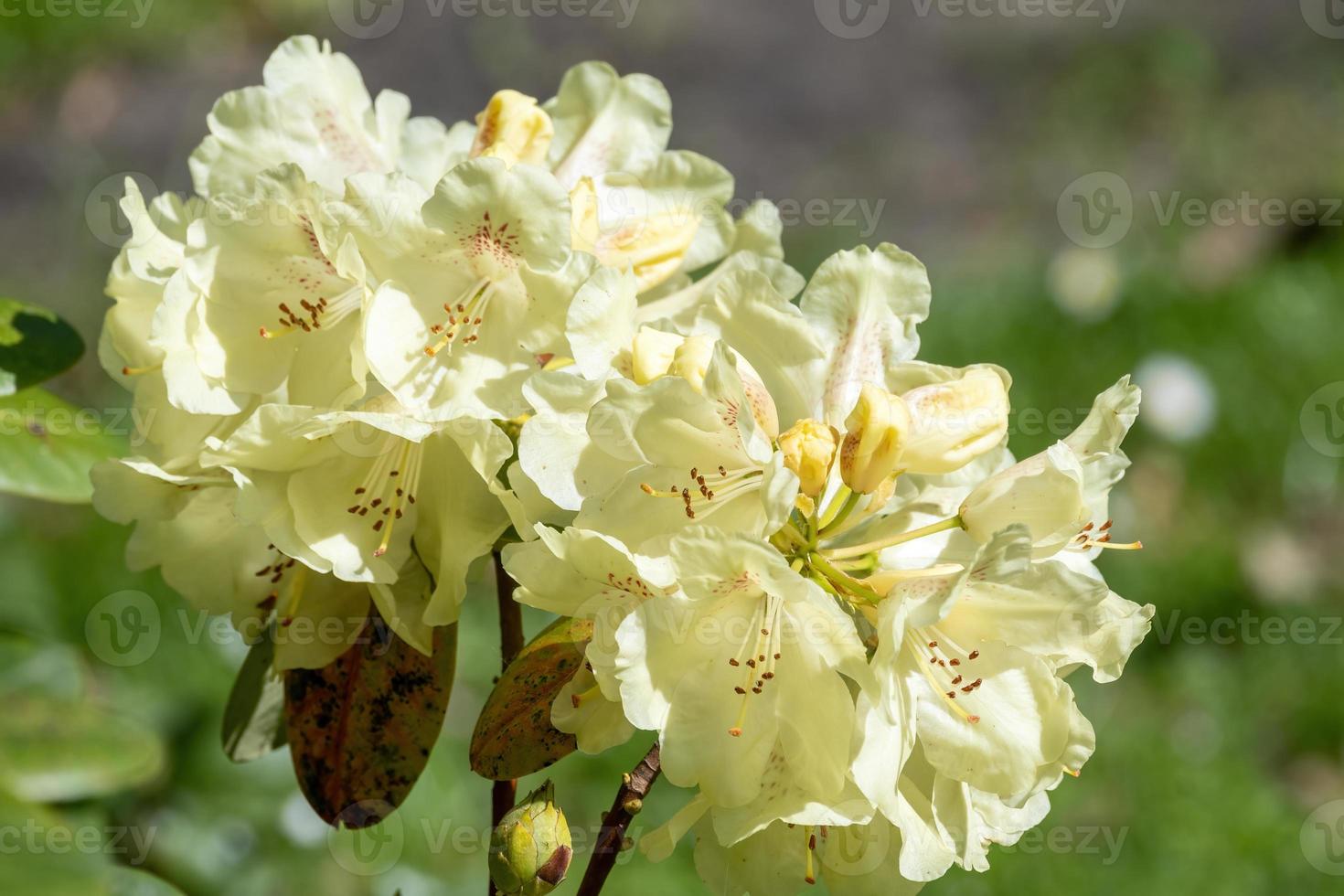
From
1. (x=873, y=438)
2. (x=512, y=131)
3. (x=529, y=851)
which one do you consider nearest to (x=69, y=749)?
(x=529, y=851)

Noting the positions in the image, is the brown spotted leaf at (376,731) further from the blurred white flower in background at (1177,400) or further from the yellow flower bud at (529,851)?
the blurred white flower in background at (1177,400)

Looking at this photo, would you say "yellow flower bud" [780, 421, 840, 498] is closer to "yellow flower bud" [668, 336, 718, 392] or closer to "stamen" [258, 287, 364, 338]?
"yellow flower bud" [668, 336, 718, 392]

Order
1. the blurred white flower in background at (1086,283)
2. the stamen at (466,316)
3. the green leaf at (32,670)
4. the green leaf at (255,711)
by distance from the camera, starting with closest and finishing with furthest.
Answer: the stamen at (466,316)
the green leaf at (255,711)
the green leaf at (32,670)
the blurred white flower in background at (1086,283)

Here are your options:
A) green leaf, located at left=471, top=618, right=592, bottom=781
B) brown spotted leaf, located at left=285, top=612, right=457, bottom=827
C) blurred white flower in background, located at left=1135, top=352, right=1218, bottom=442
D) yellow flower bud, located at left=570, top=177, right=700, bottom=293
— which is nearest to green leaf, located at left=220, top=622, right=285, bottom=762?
brown spotted leaf, located at left=285, top=612, right=457, bottom=827

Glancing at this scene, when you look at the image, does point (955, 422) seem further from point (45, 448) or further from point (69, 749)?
point (69, 749)

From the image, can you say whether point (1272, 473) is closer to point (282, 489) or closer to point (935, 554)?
point (935, 554)

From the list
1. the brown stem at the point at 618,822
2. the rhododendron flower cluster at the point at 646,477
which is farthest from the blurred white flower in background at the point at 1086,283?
the brown stem at the point at 618,822
